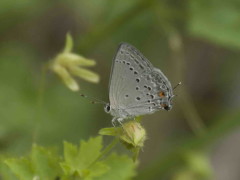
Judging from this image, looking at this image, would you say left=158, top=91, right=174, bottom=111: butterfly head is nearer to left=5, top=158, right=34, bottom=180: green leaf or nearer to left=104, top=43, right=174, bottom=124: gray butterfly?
left=104, top=43, right=174, bottom=124: gray butterfly

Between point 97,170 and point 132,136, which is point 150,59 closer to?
point 97,170

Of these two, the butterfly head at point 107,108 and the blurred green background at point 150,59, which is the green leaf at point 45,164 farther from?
the blurred green background at point 150,59

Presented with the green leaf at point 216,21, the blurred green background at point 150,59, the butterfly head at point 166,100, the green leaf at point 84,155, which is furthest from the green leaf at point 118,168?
the green leaf at point 216,21

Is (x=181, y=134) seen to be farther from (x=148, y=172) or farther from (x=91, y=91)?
(x=148, y=172)

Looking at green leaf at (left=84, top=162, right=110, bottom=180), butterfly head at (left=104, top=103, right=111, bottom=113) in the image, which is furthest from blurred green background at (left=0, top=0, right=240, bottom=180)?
green leaf at (left=84, top=162, right=110, bottom=180)

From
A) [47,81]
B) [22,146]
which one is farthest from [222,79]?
[22,146]
